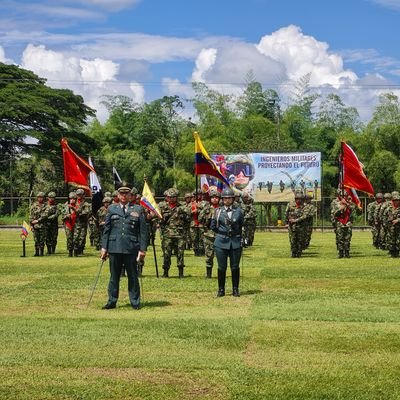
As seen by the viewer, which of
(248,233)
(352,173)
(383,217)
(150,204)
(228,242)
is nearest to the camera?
(228,242)

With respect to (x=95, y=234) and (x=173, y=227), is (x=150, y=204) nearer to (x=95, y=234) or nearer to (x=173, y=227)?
(x=173, y=227)

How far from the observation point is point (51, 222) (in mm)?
26359

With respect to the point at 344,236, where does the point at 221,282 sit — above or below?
below

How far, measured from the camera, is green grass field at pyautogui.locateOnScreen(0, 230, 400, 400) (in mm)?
8344

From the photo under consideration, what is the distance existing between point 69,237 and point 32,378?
56.5 ft

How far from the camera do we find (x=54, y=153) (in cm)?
5975

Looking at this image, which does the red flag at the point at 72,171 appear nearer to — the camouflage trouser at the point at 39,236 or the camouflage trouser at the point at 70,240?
the camouflage trouser at the point at 70,240

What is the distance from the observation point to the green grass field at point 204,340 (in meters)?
8.34

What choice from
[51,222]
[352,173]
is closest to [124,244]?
[51,222]

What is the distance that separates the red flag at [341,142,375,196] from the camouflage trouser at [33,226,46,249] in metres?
9.67

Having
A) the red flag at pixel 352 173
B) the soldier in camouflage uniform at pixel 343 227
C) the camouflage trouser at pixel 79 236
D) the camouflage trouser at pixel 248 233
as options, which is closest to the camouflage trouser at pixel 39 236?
the camouflage trouser at pixel 79 236

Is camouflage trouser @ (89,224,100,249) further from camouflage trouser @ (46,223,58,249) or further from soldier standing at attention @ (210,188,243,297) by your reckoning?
soldier standing at attention @ (210,188,243,297)

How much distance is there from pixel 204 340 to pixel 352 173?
53.5 ft

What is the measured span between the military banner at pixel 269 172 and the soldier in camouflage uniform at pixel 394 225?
2096cm
